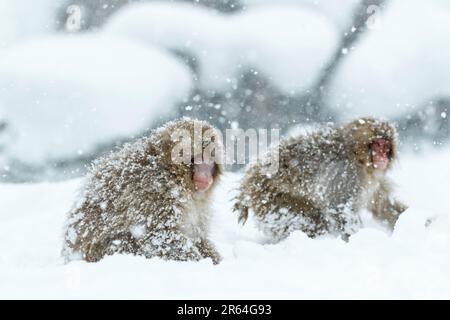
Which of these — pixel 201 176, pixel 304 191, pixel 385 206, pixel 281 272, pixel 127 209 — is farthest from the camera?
pixel 385 206

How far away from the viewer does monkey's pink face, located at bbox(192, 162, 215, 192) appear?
3223mm

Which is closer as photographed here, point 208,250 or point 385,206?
point 208,250

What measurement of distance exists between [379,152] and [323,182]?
464 millimetres

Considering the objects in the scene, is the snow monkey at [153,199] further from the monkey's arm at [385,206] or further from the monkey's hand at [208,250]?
the monkey's arm at [385,206]

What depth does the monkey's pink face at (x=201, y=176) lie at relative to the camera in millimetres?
3223

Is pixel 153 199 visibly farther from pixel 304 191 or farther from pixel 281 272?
pixel 304 191

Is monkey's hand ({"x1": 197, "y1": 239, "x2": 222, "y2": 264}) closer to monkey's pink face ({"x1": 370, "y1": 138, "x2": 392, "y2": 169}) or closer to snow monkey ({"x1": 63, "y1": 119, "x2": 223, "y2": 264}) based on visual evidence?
snow monkey ({"x1": 63, "y1": 119, "x2": 223, "y2": 264})

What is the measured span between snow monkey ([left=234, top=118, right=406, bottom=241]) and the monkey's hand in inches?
29.3

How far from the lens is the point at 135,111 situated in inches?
476

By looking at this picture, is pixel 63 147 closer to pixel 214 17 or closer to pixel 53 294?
pixel 214 17

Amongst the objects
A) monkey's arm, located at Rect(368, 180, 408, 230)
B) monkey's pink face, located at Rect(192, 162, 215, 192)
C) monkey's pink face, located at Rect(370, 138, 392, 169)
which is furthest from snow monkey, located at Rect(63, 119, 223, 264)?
monkey's arm, located at Rect(368, 180, 408, 230)

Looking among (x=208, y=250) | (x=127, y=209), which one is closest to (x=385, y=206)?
(x=208, y=250)

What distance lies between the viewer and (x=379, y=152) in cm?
407

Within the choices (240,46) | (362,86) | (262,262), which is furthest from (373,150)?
(240,46)
